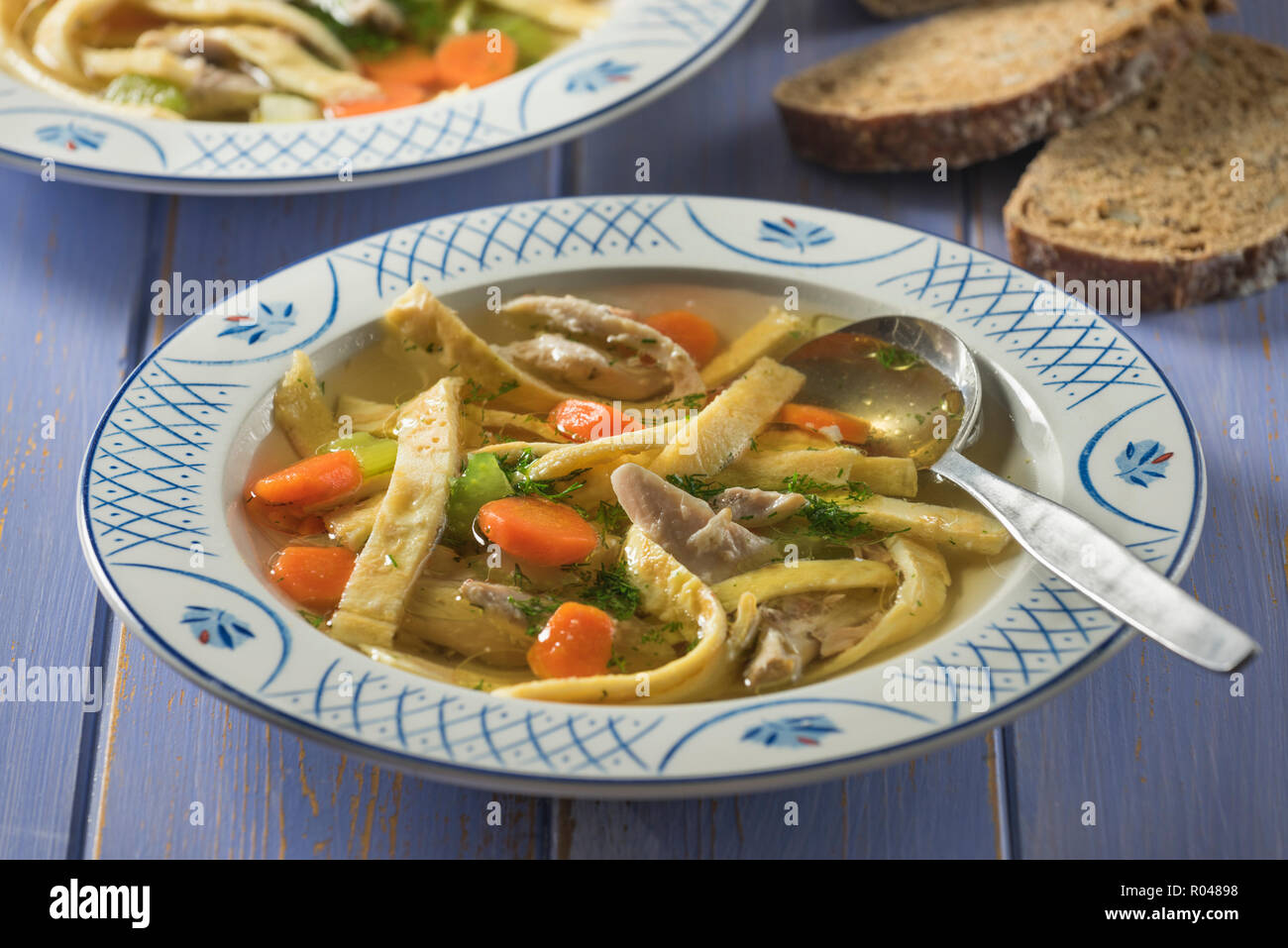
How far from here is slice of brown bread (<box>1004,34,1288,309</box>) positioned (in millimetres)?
4227

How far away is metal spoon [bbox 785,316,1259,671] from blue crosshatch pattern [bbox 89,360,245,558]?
1596 mm

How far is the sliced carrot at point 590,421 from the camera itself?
342 centimetres

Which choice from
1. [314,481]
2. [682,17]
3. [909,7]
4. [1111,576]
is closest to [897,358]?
[1111,576]

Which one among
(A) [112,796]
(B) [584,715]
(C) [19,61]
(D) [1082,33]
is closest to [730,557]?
(B) [584,715]

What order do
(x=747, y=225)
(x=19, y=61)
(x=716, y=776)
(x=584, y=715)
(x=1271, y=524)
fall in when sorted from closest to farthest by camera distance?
(x=716, y=776)
(x=584, y=715)
(x=1271, y=524)
(x=747, y=225)
(x=19, y=61)

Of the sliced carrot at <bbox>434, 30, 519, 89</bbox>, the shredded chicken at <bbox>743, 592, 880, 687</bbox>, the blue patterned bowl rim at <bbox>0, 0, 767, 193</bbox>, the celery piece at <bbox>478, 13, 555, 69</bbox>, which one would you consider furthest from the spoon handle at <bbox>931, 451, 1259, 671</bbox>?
the celery piece at <bbox>478, 13, 555, 69</bbox>

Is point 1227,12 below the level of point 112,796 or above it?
above

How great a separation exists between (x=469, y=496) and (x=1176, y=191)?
9.32ft

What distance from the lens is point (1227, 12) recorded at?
5.27 m

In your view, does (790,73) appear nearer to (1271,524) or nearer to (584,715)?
(1271,524)

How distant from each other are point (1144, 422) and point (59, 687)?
2.66 meters

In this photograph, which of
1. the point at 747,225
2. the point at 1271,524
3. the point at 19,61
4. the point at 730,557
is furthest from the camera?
the point at 19,61

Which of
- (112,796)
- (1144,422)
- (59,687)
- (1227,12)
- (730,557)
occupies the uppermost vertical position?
(1227,12)

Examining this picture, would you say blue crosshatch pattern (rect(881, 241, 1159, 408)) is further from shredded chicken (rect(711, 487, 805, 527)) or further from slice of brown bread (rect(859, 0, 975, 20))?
slice of brown bread (rect(859, 0, 975, 20))
